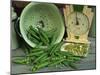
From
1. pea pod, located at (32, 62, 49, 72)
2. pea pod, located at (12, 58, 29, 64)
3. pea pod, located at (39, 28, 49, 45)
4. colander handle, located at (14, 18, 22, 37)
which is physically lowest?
pea pod, located at (32, 62, 49, 72)

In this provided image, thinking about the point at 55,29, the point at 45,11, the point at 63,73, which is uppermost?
the point at 45,11

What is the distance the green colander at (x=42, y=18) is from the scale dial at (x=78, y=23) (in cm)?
7

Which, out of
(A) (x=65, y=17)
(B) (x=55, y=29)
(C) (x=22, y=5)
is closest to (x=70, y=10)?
(A) (x=65, y=17)

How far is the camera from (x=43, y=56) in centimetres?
155

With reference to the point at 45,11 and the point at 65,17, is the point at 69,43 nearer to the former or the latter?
the point at 65,17

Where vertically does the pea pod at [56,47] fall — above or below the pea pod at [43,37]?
below

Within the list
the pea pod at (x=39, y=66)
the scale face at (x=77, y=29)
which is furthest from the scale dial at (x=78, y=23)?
the pea pod at (x=39, y=66)

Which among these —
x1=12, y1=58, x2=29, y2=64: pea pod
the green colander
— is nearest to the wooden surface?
x1=12, y1=58, x2=29, y2=64: pea pod

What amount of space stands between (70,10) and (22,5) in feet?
1.21

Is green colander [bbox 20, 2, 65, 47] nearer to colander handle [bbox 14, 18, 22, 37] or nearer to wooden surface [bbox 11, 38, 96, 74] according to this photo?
colander handle [bbox 14, 18, 22, 37]

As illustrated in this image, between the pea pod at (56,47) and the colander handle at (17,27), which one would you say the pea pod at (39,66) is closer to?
the pea pod at (56,47)

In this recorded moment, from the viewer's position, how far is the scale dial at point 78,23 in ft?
5.34

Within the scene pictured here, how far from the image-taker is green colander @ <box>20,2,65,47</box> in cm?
152

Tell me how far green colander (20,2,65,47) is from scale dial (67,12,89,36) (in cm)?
7
